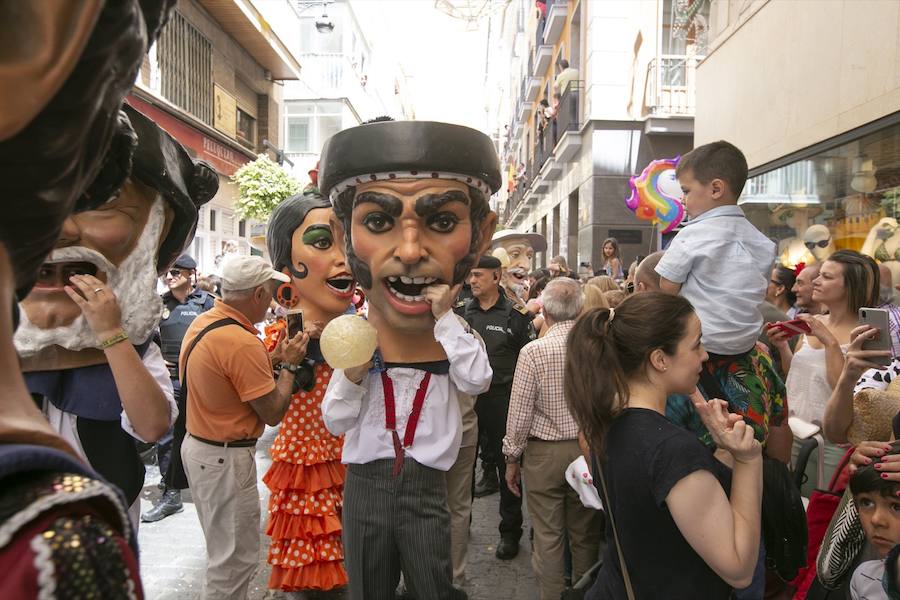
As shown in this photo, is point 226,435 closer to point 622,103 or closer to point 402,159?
point 402,159

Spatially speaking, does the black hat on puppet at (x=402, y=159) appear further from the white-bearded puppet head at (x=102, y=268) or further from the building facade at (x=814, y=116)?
the building facade at (x=814, y=116)

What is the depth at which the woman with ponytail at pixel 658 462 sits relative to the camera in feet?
5.40

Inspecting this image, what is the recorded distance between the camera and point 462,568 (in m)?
3.31

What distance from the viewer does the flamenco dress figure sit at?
3.22 m

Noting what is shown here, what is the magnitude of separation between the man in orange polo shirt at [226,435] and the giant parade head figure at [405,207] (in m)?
0.72

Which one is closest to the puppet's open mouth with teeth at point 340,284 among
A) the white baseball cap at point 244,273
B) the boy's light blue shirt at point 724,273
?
the white baseball cap at point 244,273

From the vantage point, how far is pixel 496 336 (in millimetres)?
4879

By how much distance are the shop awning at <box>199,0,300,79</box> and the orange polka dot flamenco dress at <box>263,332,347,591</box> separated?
13.8m

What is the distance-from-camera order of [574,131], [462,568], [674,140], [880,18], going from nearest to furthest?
[462,568]
[880,18]
[674,140]
[574,131]

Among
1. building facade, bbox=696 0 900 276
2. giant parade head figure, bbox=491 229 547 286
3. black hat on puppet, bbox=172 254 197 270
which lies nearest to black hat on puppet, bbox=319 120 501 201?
black hat on puppet, bbox=172 254 197 270

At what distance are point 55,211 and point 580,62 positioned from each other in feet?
50.2

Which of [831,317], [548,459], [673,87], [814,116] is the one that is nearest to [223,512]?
[548,459]

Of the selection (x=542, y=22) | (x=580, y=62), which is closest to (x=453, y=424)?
(x=580, y=62)

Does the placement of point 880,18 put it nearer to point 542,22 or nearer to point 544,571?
point 544,571
